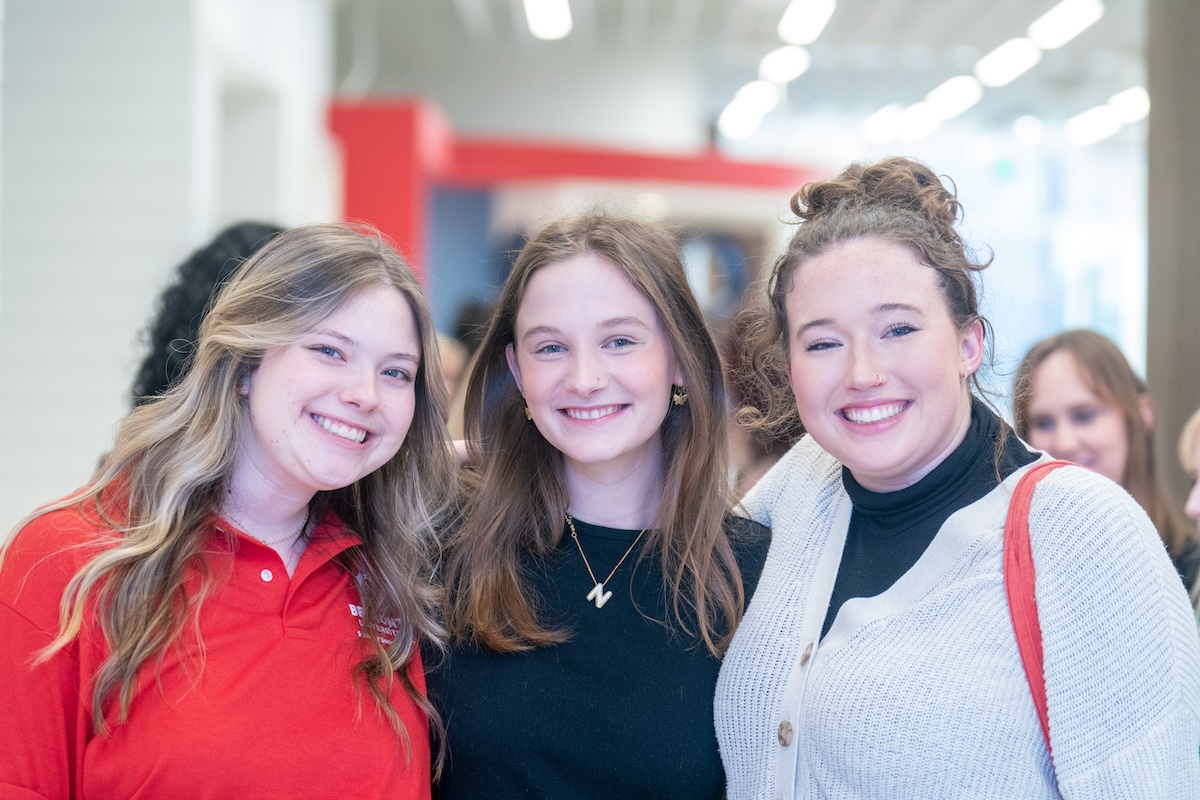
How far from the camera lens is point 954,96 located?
1399cm

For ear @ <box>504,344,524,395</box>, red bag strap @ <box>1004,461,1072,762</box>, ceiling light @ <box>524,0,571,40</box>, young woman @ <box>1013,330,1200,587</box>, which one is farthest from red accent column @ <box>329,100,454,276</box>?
red bag strap @ <box>1004,461,1072,762</box>

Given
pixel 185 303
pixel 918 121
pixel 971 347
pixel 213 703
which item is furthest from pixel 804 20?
pixel 213 703

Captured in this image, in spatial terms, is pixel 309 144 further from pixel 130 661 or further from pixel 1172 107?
pixel 130 661

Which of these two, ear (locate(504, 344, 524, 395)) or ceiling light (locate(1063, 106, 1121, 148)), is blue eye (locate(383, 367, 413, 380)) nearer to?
ear (locate(504, 344, 524, 395))

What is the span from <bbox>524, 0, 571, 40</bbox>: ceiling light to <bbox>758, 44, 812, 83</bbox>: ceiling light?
238cm

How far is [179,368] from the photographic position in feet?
9.32

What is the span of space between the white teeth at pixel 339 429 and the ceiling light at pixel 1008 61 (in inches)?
442

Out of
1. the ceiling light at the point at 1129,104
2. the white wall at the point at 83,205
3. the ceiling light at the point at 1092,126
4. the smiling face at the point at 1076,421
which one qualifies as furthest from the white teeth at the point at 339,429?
the ceiling light at the point at 1092,126

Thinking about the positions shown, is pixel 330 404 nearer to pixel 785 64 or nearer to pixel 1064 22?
pixel 1064 22

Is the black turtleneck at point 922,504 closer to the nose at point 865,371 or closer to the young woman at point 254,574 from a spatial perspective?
the nose at point 865,371

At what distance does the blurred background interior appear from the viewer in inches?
166

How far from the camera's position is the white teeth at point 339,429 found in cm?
207

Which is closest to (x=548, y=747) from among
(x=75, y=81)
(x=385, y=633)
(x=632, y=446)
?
(x=385, y=633)

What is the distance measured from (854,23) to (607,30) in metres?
2.95
